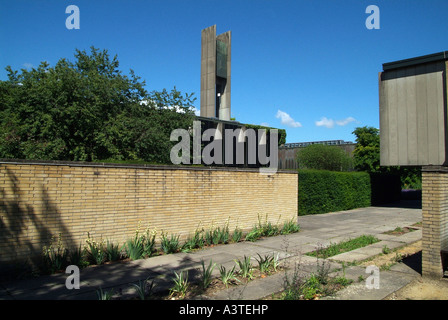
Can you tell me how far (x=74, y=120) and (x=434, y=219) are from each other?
37.7ft

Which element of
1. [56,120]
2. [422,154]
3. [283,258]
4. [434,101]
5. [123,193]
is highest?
[434,101]

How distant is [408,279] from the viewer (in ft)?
19.5

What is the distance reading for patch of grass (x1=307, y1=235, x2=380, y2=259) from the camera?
812cm

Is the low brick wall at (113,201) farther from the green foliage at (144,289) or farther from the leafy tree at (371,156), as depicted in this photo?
the leafy tree at (371,156)

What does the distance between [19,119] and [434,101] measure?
17417 mm

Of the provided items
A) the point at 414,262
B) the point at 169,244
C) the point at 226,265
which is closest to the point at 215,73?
the point at 169,244

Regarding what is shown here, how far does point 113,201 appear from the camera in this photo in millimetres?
7336

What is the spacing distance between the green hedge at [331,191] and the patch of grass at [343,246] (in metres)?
6.40

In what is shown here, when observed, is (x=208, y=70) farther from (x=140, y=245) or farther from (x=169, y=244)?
(x=140, y=245)

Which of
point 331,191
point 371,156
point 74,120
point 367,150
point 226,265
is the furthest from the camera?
point 367,150

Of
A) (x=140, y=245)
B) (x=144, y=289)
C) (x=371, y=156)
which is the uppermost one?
(x=371, y=156)
